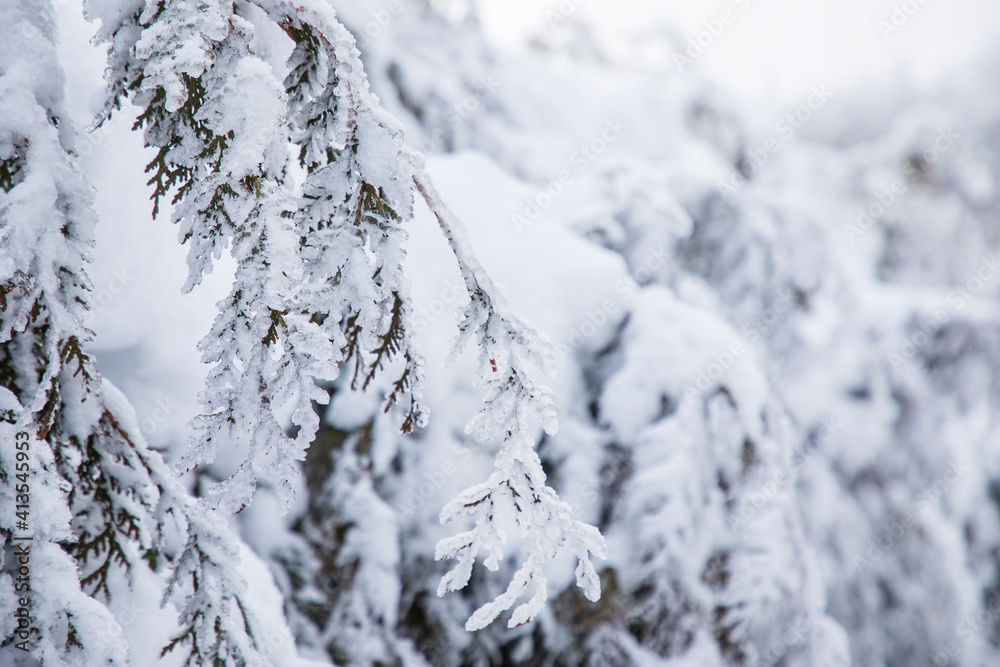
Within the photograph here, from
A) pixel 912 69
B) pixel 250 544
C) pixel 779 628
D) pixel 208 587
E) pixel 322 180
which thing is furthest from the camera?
pixel 912 69

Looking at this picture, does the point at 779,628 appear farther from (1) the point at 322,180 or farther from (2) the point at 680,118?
(2) the point at 680,118

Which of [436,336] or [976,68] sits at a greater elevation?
[976,68]

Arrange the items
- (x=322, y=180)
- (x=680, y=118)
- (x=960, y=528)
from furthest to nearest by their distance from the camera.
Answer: (x=680, y=118) < (x=960, y=528) < (x=322, y=180)

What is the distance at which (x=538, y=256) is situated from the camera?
2645 millimetres

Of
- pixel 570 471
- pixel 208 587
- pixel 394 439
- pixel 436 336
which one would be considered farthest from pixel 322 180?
pixel 570 471

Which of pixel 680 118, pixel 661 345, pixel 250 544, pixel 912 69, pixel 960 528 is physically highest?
pixel 912 69

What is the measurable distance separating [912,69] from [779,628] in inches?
1159

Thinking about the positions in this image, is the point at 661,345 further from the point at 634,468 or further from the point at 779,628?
the point at 779,628

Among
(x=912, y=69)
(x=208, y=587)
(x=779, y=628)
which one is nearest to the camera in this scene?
(x=208, y=587)

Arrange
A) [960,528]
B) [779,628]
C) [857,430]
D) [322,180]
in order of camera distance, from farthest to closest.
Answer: [960,528] → [857,430] → [779,628] → [322,180]

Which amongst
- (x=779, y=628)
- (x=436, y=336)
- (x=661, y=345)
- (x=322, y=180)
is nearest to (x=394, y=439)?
(x=436, y=336)

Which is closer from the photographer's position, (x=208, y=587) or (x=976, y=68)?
(x=208, y=587)

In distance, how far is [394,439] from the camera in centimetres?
246

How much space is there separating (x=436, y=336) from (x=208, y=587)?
4.10 ft
